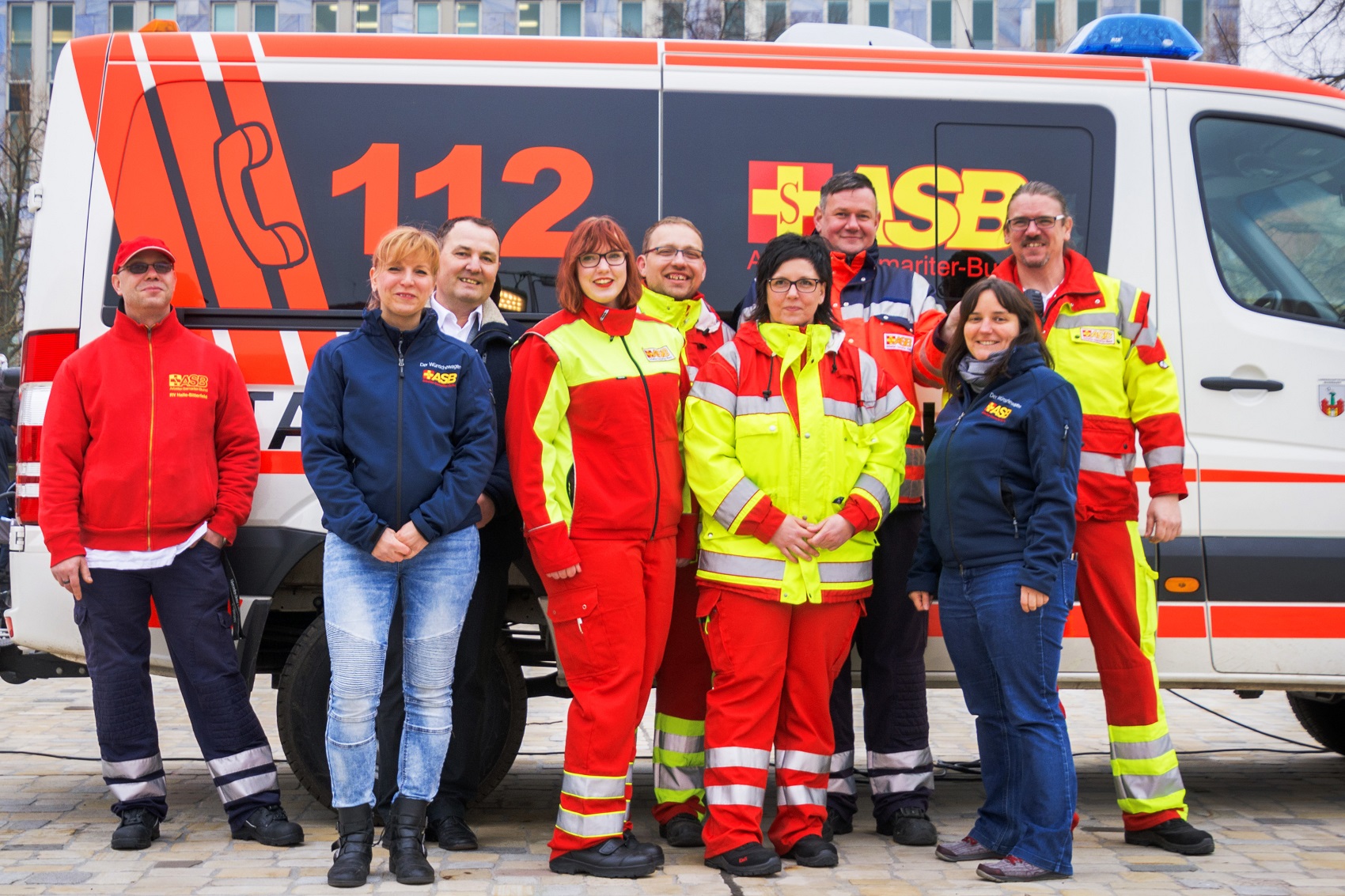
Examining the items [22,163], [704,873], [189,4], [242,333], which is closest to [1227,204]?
[704,873]

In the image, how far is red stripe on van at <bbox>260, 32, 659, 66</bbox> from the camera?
4340mm

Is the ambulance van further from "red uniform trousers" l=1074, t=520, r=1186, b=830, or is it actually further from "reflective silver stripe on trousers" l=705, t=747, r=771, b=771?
"reflective silver stripe on trousers" l=705, t=747, r=771, b=771

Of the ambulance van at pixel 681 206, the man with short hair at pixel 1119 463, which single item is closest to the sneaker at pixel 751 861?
the ambulance van at pixel 681 206

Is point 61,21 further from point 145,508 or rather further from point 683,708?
point 683,708

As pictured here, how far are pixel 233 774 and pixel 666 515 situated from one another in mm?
1671

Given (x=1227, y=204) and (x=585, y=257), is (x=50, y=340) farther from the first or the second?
(x=1227, y=204)

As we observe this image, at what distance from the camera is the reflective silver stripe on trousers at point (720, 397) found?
3.87m

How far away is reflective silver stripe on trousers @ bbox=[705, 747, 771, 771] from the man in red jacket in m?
1.43

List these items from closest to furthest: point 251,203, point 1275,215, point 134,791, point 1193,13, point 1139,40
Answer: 1. point 134,791
2. point 251,203
3. point 1275,215
4. point 1139,40
5. point 1193,13

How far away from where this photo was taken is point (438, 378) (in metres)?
3.80

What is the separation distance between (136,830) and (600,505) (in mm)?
1834

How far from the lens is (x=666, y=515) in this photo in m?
3.87

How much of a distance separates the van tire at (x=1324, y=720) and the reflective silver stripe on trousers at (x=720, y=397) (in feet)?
11.1

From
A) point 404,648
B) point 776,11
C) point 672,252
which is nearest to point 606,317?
point 672,252
